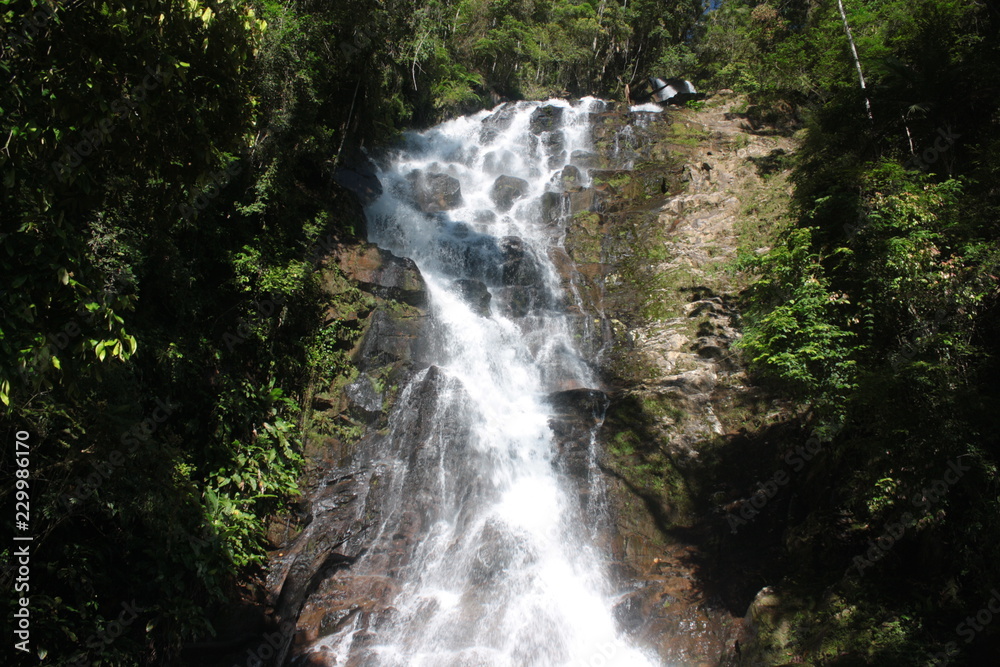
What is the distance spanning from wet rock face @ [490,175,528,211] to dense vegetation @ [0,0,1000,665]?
6.95m

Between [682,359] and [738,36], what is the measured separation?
74.3 feet

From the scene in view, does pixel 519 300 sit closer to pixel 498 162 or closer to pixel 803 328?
pixel 803 328

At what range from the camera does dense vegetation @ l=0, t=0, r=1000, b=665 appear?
341 cm

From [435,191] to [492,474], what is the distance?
441 inches

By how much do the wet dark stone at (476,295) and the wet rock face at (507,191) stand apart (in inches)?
189

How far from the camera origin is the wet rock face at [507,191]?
59.5 ft

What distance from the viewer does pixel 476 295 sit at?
13.9 metres

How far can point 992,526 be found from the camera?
529 centimetres

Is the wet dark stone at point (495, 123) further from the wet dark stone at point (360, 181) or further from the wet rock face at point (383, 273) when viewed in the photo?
the wet rock face at point (383, 273)

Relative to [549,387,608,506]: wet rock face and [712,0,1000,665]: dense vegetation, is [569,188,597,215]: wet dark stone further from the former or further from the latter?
[712,0,1000,665]: dense vegetation

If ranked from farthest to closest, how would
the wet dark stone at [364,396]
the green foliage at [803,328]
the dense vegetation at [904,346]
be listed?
the wet dark stone at [364,396]
the green foliage at [803,328]
the dense vegetation at [904,346]

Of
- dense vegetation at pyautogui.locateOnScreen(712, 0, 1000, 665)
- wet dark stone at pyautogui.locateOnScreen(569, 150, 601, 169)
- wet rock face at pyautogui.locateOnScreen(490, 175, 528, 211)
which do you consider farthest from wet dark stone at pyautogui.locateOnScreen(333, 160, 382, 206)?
dense vegetation at pyautogui.locateOnScreen(712, 0, 1000, 665)

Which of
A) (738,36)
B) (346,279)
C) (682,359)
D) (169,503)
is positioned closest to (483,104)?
(738,36)

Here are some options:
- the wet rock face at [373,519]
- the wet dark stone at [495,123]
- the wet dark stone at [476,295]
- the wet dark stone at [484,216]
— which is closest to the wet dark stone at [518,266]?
the wet dark stone at [476,295]
